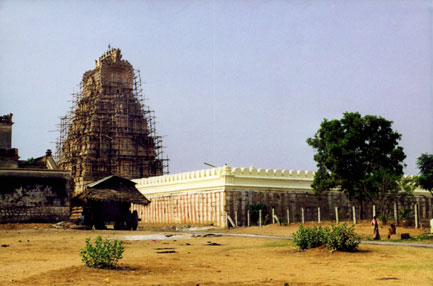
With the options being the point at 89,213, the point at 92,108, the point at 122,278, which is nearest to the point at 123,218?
the point at 89,213

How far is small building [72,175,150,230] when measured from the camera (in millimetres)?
34747

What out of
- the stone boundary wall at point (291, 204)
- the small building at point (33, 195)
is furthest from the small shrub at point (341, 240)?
the small building at point (33, 195)

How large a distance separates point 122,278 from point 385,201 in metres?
27.4

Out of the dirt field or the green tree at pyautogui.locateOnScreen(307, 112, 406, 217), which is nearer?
the dirt field

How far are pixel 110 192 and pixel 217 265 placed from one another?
66.6 feet

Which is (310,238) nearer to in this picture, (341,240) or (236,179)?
(341,240)

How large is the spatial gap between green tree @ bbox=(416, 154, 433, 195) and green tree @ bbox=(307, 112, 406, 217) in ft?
42.3

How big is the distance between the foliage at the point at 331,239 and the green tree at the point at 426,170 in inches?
1384

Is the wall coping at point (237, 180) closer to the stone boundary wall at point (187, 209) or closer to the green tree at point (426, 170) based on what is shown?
the stone boundary wall at point (187, 209)

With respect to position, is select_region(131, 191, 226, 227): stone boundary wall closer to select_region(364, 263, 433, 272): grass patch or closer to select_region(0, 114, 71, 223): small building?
select_region(0, 114, 71, 223): small building

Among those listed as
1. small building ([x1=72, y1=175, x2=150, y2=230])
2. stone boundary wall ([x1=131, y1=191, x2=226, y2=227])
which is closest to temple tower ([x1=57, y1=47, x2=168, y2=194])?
stone boundary wall ([x1=131, y1=191, x2=226, y2=227])

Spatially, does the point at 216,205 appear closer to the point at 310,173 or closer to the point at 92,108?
the point at 310,173

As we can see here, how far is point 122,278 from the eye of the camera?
13.1m

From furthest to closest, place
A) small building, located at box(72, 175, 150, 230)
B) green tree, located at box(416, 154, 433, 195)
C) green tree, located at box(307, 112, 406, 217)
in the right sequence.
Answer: green tree, located at box(416, 154, 433, 195) < green tree, located at box(307, 112, 406, 217) < small building, located at box(72, 175, 150, 230)
